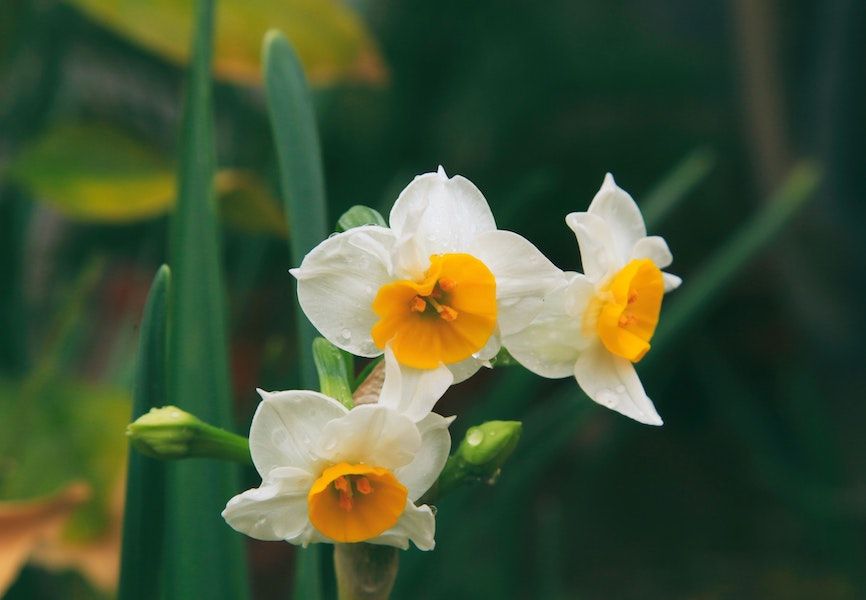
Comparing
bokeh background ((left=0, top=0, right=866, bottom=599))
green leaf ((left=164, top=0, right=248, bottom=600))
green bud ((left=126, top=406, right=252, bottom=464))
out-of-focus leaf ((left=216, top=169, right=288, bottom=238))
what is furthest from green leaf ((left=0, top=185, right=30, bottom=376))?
green bud ((left=126, top=406, right=252, bottom=464))

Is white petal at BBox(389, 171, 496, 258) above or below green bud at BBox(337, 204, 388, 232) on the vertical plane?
below

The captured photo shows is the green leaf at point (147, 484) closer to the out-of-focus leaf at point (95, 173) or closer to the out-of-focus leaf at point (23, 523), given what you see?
the out-of-focus leaf at point (23, 523)

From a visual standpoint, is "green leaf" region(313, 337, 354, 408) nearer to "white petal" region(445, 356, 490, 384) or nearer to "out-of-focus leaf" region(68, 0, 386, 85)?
"white petal" region(445, 356, 490, 384)

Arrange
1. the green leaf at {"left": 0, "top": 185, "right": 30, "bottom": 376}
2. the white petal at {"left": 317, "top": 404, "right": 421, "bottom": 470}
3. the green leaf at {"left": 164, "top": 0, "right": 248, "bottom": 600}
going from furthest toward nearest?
1. the green leaf at {"left": 0, "top": 185, "right": 30, "bottom": 376}
2. the green leaf at {"left": 164, "top": 0, "right": 248, "bottom": 600}
3. the white petal at {"left": 317, "top": 404, "right": 421, "bottom": 470}

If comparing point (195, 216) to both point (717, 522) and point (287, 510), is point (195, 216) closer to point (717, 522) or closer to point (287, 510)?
point (287, 510)

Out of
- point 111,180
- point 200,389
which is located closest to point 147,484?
point 200,389

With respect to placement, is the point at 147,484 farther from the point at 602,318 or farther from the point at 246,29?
the point at 246,29
